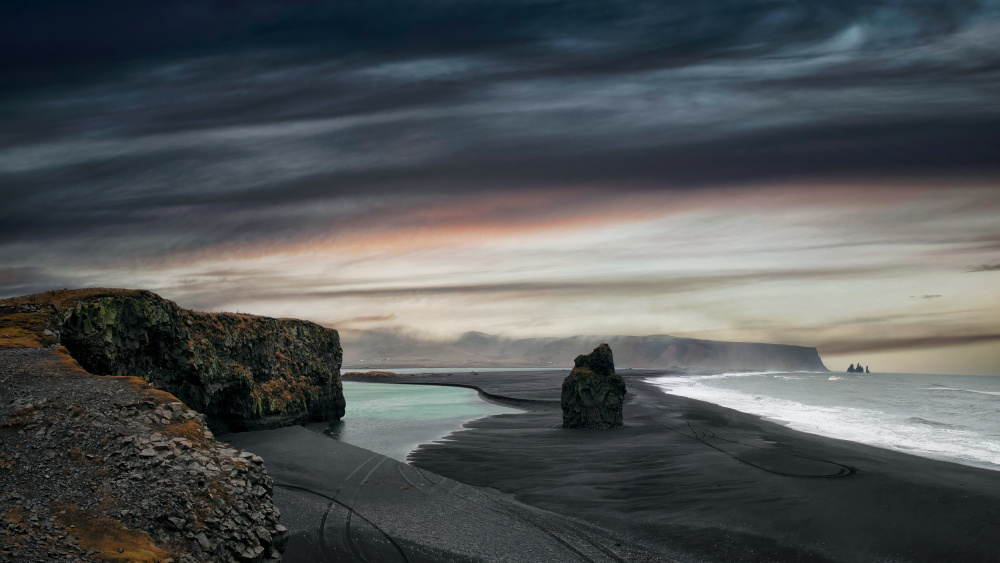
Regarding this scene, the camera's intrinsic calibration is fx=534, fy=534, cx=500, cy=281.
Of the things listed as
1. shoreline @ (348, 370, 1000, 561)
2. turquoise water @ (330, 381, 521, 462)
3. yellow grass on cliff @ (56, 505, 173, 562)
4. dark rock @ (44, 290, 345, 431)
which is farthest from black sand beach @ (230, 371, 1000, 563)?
yellow grass on cliff @ (56, 505, 173, 562)

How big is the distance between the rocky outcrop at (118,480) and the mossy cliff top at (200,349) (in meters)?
4.41

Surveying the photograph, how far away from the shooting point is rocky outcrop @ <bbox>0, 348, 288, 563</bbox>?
283 inches

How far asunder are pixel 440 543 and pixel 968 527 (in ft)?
40.5

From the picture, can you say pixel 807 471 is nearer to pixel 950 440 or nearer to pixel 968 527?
pixel 968 527

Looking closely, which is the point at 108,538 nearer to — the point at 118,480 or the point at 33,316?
the point at 118,480

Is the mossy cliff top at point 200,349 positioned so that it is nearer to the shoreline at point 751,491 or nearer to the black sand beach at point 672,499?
the black sand beach at point 672,499

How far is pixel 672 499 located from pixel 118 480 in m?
13.2

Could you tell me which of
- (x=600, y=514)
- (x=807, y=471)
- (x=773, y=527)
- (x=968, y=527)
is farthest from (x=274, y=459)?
(x=968, y=527)

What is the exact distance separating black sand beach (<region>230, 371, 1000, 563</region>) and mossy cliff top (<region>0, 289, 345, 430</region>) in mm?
3260

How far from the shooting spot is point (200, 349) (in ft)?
79.5

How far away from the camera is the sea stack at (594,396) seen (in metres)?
29.0

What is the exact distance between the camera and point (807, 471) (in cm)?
1777

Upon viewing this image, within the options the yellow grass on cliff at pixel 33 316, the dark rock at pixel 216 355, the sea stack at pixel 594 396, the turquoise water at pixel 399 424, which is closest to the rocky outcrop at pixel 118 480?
the yellow grass on cliff at pixel 33 316

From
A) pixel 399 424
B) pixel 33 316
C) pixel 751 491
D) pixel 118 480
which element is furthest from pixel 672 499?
pixel 399 424
